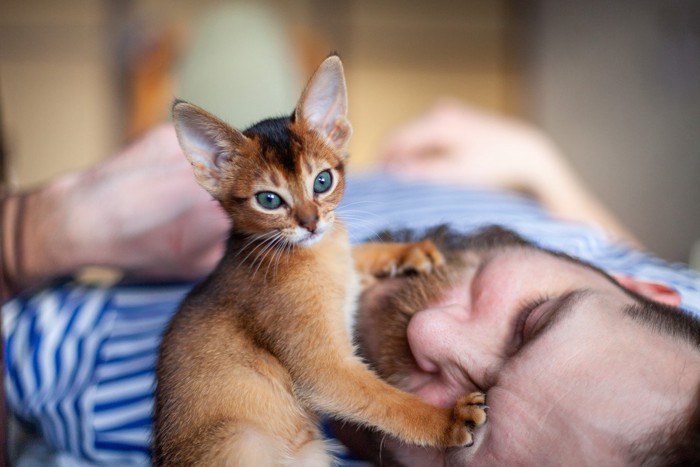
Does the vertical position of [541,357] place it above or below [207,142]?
below

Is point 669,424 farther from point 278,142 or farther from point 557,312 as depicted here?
point 278,142

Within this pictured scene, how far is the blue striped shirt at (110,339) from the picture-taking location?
45.4 inches

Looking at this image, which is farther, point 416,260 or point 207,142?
point 416,260

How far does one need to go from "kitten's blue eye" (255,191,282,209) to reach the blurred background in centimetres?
203

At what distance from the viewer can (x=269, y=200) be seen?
2.42 ft

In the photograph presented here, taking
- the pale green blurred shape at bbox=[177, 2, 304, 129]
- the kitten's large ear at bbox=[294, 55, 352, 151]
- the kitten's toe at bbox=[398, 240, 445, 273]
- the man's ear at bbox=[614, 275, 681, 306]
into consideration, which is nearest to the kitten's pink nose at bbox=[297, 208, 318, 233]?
the kitten's large ear at bbox=[294, 55, 352, 151]

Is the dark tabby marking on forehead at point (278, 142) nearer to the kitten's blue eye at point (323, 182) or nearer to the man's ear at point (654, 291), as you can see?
the kitten's blue eye at point (323, 182)

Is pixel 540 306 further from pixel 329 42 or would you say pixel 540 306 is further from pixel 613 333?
pixel 329 42

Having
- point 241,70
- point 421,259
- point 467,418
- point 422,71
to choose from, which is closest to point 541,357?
point 467,418

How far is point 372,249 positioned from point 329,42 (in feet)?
10.1

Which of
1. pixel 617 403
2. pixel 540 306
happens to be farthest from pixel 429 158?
pixel 617 403

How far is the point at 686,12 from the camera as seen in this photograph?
2.64 meters

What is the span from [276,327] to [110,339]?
2.08ft

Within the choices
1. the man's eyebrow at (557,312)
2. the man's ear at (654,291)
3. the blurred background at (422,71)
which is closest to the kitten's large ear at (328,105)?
the man's eyebrow at (557,312)
